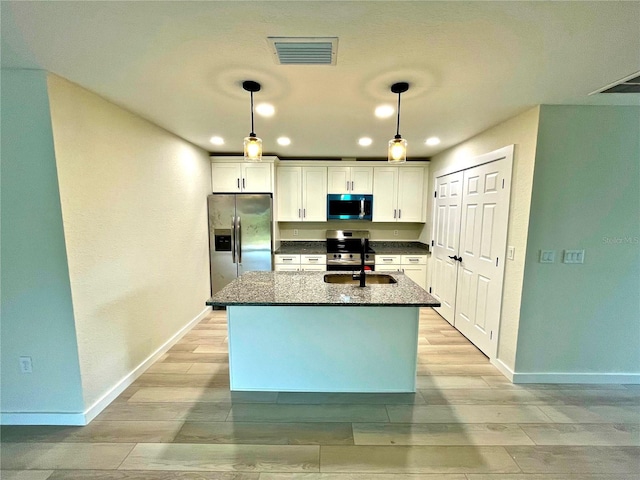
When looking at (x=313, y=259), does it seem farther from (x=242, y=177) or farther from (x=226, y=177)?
(x=226, y=177)

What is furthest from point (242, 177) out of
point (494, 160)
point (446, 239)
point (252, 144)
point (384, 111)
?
point (494, 160)

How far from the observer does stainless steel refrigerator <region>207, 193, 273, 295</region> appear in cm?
380

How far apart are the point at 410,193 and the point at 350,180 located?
1022mm

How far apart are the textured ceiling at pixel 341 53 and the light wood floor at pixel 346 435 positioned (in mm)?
2345

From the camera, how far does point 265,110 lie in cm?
223

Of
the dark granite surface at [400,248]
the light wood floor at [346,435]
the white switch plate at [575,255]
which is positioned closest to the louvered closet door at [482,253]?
the white switch plate at [575,255]

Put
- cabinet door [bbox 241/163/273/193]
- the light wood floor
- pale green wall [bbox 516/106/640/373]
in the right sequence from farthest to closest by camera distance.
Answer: cabinet door [bbox 241/163/273/193], pale green wall [bbox 516/106/640/373], the light wood floor

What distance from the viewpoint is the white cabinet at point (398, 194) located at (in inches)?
168

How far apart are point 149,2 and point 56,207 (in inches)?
54.6

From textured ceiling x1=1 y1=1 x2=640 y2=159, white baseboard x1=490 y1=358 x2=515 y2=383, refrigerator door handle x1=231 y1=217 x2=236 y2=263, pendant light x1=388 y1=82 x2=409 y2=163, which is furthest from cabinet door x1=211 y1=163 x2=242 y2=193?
white baseboard x1=490 y1=358 x2=515 y2=383

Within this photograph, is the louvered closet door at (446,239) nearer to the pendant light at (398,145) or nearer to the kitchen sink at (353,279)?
the kitchen sink at (353,279)

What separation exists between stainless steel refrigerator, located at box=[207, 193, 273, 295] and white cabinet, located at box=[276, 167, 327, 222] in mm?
473

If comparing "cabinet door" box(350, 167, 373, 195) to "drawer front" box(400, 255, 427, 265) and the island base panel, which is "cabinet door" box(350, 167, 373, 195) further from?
the island base panel

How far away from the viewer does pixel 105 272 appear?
2.00 metres
